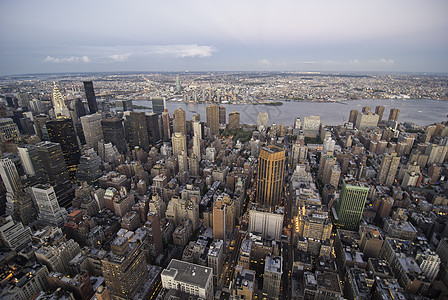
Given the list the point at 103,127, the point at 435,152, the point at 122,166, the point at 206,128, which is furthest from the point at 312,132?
the point at 103,127

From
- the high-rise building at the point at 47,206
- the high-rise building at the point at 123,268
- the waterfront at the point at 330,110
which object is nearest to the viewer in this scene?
the high-rise building at the point at 123,268

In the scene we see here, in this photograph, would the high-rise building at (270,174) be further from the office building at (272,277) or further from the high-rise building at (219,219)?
the office building at (272,277)

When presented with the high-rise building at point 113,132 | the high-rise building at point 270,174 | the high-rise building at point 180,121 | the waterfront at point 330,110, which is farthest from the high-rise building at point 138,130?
the high-rise building at point 270,174

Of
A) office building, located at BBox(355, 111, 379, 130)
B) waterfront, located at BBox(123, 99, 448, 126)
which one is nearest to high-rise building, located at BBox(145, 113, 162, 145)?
waterfront, located at BBox(123, 99, 448, 126)

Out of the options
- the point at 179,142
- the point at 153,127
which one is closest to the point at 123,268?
the point at 179,142

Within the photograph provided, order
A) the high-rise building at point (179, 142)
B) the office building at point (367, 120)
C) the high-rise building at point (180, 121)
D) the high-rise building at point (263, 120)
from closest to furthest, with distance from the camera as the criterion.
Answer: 1. the high-rise building at point (179, 142)
2. the high-rise building at point (180, 121)
3. the office building at point (367, 120)
4. the high-rise building at point (263, 120)

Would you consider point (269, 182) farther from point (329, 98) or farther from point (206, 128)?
point (329, 98)
